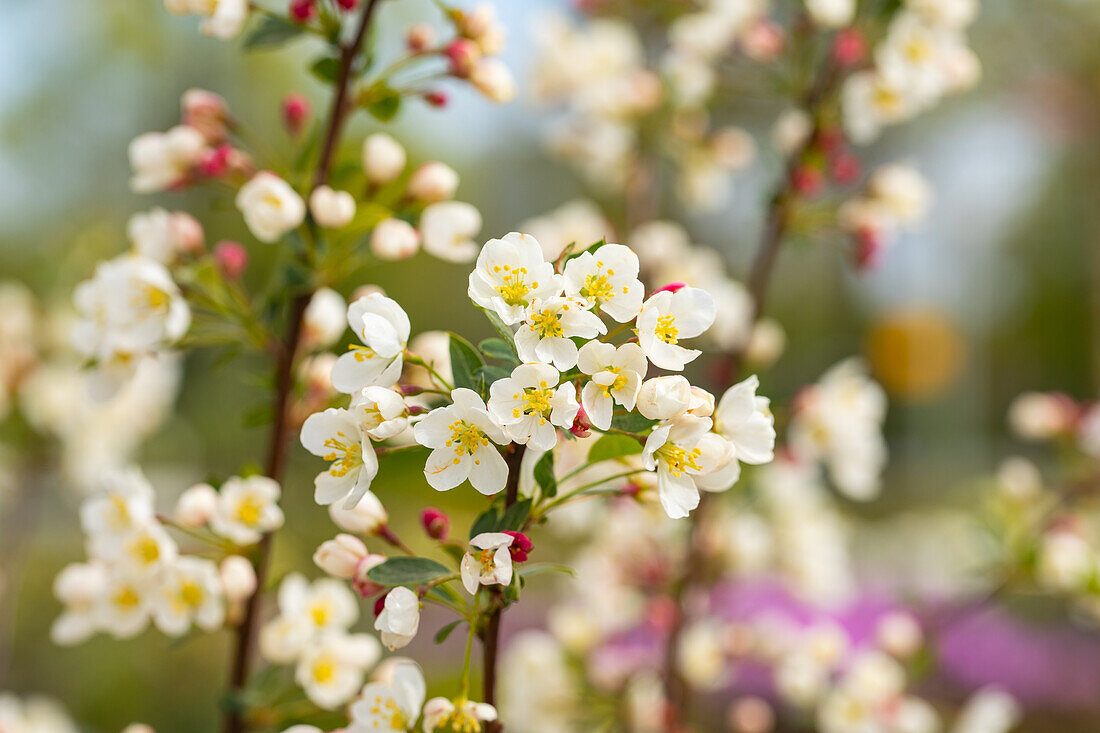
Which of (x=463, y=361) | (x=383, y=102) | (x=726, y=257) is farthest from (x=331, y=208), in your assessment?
(x=726, y=257)

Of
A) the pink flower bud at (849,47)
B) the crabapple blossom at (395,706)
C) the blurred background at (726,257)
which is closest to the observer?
the crabapple blossom at (395,706)

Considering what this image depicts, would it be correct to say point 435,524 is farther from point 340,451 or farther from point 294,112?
point 294,112

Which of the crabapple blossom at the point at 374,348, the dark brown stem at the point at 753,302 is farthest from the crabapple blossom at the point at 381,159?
the dark brown stem at the point at 753,302

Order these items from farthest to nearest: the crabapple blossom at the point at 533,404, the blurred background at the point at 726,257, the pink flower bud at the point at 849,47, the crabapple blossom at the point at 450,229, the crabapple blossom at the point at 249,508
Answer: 1. the blurred background at the point at 726,257
2. the pink flower bud at the point at 849,47
3. the crabapple blossom at the point at 450,229
4. the crabapple blossom at the point at 249,508
5. the crabapple blossom at the point at 533,404

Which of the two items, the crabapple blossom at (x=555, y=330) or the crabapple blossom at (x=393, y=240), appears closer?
the crabapple blossom at (x=555, y=330)

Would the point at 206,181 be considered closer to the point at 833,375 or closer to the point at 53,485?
the point at 833,375

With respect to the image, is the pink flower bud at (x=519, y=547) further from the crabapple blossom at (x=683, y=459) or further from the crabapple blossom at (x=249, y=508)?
the crabapple blossom at (x=249, y=508)
